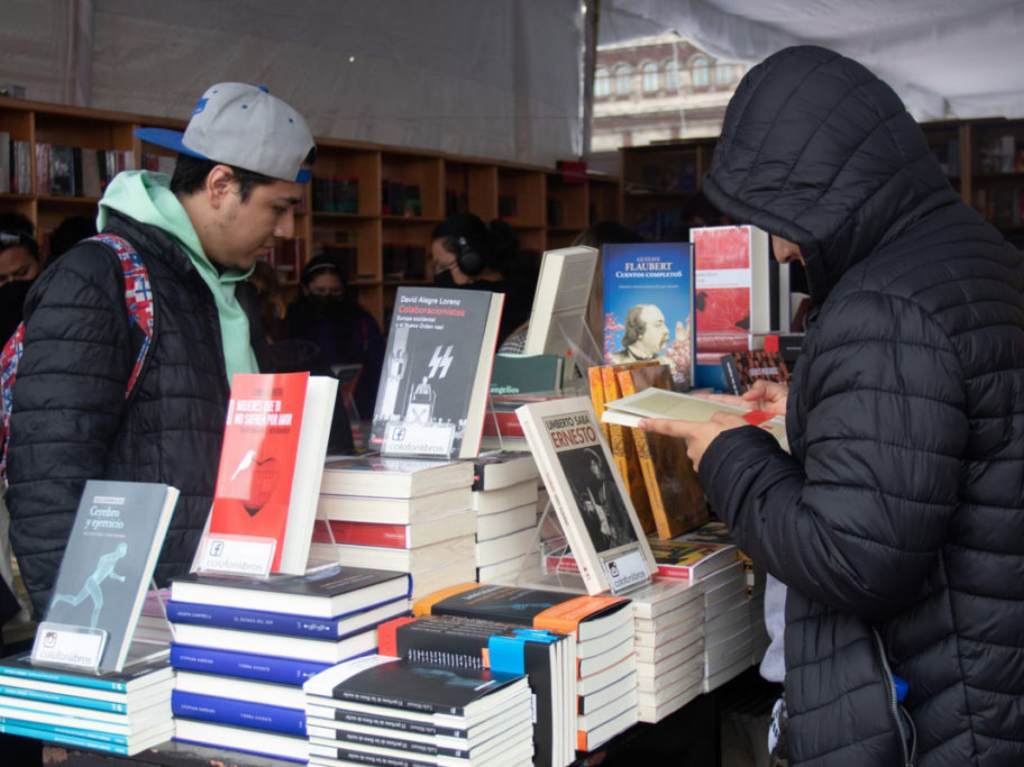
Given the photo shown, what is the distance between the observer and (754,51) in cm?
779

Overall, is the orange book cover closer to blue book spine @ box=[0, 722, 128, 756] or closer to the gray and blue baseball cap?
the gray and blue baseball cap

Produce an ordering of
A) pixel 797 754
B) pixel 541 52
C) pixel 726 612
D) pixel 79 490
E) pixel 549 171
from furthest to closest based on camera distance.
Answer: pixel 549 171 → pixel 541 52 → pixel 726 612 → pixel 79 490 → pixel 797 754

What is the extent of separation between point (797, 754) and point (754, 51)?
7.11 metres

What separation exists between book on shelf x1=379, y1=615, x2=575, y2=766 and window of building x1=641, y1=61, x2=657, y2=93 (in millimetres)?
7661

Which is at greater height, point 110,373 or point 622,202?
point 622,202

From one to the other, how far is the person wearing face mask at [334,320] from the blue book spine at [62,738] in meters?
3.97

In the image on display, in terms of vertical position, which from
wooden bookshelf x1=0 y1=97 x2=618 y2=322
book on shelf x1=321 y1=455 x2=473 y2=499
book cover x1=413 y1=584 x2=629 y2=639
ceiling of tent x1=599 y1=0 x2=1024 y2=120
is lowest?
book cover x1=413 y1=584 x2=629 y2=639

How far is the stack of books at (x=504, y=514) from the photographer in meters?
1.83

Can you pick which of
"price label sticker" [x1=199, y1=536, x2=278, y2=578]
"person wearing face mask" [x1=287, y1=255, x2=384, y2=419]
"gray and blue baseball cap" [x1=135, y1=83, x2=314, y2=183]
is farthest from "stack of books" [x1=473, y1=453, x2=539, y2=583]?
"person wearing face mask" [x1=287, y1=255, x2=384, y2=419]

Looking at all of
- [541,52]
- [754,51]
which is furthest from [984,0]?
[541,52]

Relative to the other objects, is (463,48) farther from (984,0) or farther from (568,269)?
(568,269)

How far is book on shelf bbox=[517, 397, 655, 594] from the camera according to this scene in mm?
1744

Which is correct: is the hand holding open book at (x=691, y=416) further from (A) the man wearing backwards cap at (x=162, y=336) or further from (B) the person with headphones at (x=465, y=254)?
(B) the person with headphones at (x=465, y=254)

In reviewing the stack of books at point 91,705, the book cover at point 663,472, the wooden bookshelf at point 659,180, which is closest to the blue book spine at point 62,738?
the stack of books at point 91,705
